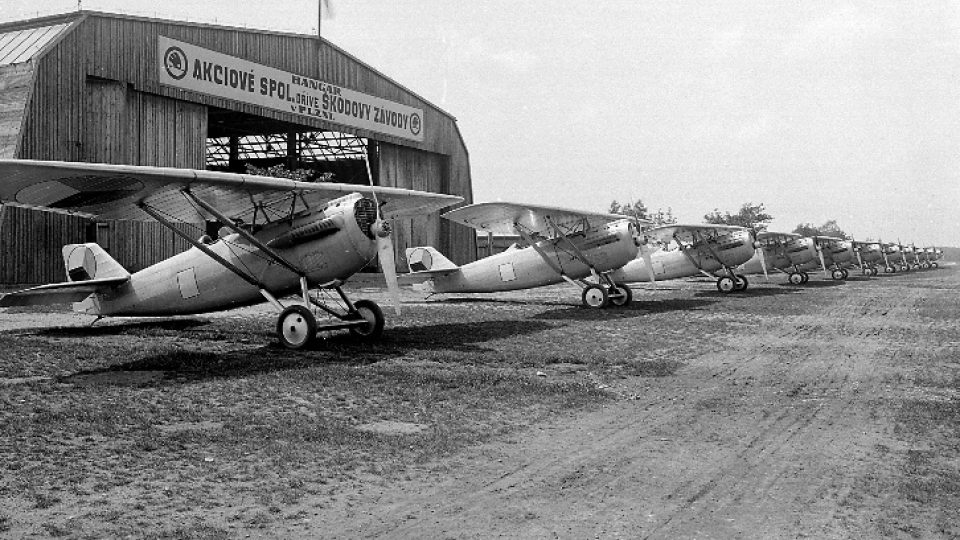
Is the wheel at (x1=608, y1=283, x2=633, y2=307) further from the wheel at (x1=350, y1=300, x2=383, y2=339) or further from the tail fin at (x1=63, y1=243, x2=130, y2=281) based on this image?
the tail fin at (x1=63, y1=243, x2=130, y2=281)

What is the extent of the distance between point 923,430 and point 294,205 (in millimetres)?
10125

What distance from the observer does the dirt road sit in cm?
477

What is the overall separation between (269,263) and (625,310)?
1215 centimetres

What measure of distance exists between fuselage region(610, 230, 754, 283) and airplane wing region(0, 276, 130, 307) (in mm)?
21580

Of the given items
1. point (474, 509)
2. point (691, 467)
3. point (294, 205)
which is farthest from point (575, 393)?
point (294, 205)

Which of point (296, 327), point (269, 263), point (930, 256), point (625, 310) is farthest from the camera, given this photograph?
point (930, 256)

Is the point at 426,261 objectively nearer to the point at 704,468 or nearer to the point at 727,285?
the point at 727,285

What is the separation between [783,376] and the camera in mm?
10703

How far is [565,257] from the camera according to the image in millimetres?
23203

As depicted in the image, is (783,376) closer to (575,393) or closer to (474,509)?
(575,393)

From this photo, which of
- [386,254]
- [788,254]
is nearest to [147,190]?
[386,254]

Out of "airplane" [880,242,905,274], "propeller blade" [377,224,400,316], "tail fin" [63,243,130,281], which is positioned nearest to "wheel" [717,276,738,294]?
"propeller blade" [377,224,400,316]

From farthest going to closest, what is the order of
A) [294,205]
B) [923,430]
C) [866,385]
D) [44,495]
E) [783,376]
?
[294,205], [783,376], [866,385], [923,430], [44,495]

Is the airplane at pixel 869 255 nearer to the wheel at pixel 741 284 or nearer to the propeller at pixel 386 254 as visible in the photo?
the wheel at pixel 741 284
